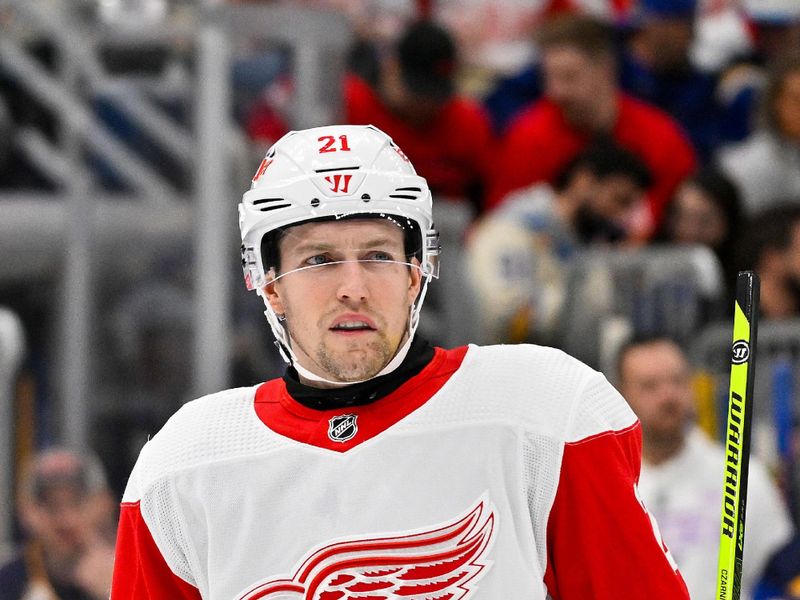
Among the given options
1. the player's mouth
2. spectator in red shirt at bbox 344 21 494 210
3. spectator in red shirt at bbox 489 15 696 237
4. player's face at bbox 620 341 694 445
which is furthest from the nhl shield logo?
spectator in red shirt at bbox 344 21 494 210

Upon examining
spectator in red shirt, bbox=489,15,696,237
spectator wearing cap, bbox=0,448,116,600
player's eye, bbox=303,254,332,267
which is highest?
spectator in red shirt, bbox=489,15,696,237

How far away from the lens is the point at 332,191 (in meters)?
2.36

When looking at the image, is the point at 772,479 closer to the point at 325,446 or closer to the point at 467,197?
the point at 467,197

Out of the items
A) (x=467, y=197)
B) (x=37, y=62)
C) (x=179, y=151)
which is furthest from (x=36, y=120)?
(x=467, y=197)

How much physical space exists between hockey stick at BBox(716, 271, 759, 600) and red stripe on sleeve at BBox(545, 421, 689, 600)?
0.13 m

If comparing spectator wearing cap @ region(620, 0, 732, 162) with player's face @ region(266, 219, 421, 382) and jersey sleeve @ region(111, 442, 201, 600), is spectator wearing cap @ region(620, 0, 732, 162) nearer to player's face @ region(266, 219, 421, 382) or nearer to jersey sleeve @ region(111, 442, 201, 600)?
player's face @ region(266, 219, 421, 382)

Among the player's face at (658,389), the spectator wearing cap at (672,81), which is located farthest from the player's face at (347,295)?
the spectator wearing cap at (672,81)

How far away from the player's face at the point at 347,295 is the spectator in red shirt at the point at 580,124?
3.29 m

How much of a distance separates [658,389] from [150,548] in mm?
2504

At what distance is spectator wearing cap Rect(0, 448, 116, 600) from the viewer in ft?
15.6

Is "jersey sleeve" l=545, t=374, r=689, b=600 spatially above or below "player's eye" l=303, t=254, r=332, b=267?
below

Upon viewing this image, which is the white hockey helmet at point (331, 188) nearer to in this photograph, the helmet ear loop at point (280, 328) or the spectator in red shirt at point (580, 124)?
the helmet ear loop at point (280, 328)

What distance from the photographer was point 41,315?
18.1 ft

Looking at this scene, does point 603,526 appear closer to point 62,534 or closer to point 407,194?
point 407,194
